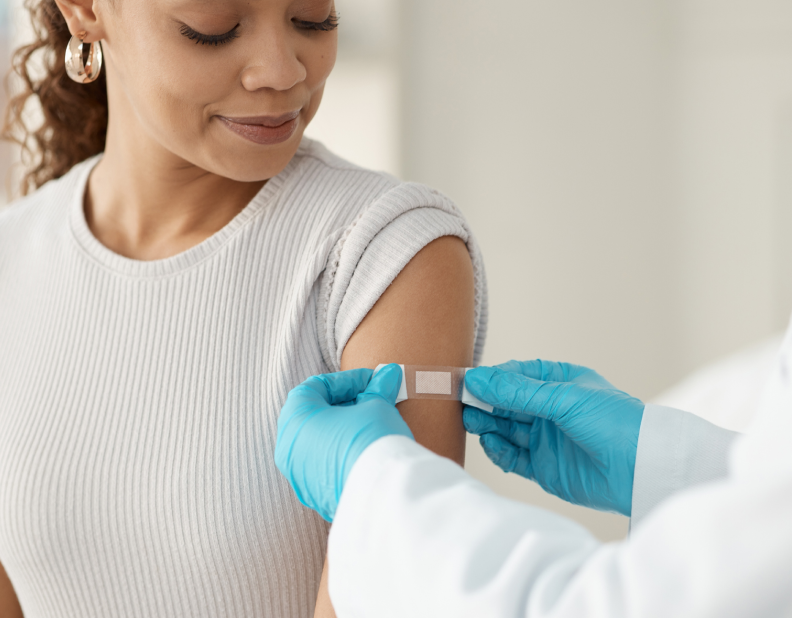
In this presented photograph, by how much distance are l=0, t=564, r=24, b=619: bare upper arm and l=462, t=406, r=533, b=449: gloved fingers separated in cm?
87

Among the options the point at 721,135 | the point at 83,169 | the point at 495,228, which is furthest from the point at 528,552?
the point at 721,135

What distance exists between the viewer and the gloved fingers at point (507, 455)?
1150mm

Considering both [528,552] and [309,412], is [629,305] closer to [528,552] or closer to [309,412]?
[309,412]

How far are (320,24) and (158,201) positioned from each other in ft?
1.36

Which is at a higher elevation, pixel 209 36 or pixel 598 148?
pixel 209 36

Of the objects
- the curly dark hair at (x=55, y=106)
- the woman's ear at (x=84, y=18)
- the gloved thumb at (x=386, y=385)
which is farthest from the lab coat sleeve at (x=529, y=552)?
the curly dark hair at (x=55, y=106)

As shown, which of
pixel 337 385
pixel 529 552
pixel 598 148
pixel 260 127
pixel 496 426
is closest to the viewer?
pixel 529 552

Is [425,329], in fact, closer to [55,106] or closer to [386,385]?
[386,385]

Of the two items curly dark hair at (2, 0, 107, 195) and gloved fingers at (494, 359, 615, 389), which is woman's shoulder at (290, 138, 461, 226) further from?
curly dark hair at (2, 0, 107, 195)

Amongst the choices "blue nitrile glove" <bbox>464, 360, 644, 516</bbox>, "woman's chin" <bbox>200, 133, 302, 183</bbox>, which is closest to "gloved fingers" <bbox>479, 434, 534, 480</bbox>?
"blue nitrile glove" <bbox>464, 360, 644, 516</bbox>

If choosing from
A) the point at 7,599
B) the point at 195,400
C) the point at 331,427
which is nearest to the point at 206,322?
the point at 195,400

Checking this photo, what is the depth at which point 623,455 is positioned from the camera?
1027 millimetres

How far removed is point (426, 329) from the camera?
0.96m

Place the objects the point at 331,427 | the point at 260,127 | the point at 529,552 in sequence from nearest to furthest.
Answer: the point at 529,552 → the point at 331,427 → the point at 260,127
